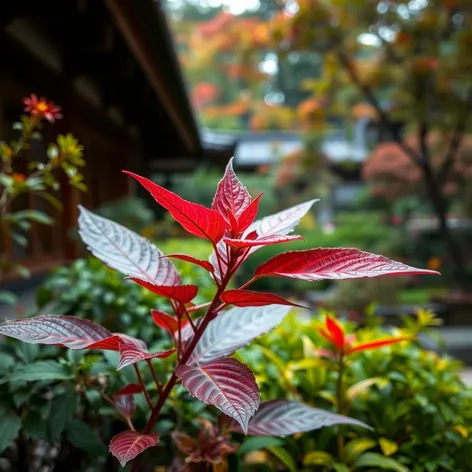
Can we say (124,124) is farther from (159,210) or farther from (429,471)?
(429,471)

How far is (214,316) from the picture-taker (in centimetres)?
92

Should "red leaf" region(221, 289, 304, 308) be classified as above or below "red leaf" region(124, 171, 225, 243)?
below

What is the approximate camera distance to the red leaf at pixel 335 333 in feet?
4.18

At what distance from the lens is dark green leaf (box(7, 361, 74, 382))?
3.42 feet

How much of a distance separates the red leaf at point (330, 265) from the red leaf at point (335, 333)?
436 mm

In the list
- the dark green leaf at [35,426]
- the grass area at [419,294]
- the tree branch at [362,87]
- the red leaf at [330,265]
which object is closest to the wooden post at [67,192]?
the dark green leaf at [35,426]

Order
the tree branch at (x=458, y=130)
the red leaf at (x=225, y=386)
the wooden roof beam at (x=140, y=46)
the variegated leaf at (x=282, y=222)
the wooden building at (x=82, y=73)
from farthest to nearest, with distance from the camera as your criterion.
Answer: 1. the tree branch at (x=458, y=130)
2. the wooden building at (x=82, y=73)
3. the wooden roof beam at (x=140, y=46)
4. the variegated leaf at (x=282, y=222)
5. the red leaf at (x=225, y=386)

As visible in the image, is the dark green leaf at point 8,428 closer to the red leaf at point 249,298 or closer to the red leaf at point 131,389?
the red leaf at point 131,389

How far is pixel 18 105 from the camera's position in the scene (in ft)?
10.1

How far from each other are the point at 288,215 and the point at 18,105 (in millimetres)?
2509

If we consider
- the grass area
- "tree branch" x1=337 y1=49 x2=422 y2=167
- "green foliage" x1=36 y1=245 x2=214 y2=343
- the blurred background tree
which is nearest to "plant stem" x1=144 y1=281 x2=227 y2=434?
"green foliage" x1=36 y1=245 x2=214 y2=343

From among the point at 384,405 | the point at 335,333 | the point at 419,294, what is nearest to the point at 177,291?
the point at 335,333

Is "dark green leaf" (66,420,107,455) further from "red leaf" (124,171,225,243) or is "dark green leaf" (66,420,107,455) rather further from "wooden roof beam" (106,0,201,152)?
"wooden roof beam" (106,0,201,152)

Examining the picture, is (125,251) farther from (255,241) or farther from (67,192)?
(67,192)
